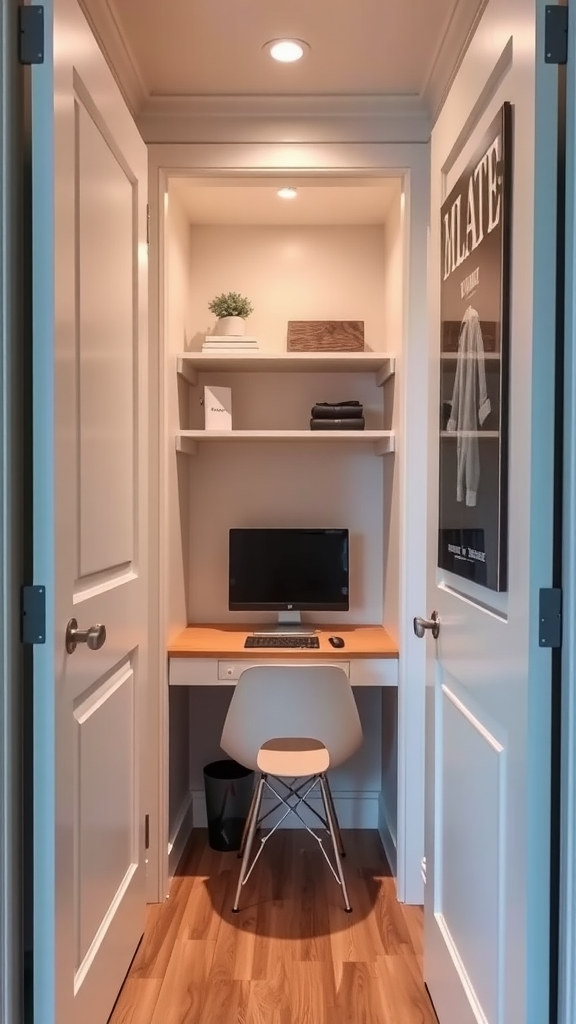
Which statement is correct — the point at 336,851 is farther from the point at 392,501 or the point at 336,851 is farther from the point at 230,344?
the point at 230,344

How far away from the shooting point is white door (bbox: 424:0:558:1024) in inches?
45.5

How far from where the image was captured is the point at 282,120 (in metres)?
2.42

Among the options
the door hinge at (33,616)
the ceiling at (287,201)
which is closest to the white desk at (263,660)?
the door hinge at (33,616)

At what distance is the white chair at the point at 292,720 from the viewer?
229cm

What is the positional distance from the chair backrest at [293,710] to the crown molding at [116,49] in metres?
1.84

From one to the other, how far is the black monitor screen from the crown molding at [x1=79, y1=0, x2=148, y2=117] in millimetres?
1555

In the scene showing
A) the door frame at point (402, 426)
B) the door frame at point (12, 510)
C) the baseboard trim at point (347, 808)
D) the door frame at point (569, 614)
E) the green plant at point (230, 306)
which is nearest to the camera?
the door frame at point (569, 614)

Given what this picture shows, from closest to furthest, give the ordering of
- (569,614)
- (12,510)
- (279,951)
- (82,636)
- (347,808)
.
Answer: (569,614), (12,510), (82,636), (279,951), (347,808)

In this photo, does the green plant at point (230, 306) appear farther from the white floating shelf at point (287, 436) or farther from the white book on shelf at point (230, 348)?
the white floating shelf at point (287, 436)

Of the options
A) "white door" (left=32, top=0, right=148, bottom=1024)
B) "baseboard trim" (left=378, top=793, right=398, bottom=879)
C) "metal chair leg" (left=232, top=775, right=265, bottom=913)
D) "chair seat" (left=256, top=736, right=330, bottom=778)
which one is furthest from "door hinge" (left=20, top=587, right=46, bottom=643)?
"baseboard trim" (left=378, top=793, right=398, bottom=879)

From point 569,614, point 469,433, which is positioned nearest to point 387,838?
point 469,433

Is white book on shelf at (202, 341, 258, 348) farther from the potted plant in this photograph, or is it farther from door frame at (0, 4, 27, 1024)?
door frame at (0, 4, 27, 1024)

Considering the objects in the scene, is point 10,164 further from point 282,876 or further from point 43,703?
point 282,876

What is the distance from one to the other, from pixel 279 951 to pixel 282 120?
8.62ft
